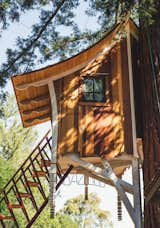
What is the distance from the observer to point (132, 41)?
22.1 feet

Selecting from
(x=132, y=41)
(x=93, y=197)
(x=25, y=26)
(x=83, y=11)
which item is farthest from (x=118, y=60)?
(x=93, y=197)

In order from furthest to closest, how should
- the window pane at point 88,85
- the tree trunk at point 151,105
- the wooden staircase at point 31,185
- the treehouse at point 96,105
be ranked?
the wooden staircase at point 31,185, the window pane at point 88,85, the treehouse at point 96,105, the tree trunk at point 151,105

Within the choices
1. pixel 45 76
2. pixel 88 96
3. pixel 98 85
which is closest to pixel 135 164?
pixel 88 96

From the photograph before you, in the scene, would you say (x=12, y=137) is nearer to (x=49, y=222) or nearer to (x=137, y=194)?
(x=49, y=222)

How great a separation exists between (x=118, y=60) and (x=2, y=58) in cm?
226

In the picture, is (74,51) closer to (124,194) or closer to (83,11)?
(83,11)

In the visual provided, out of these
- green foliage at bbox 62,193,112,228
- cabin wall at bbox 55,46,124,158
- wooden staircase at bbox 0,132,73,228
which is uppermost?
cabin wall at bbox 55,46,124,158

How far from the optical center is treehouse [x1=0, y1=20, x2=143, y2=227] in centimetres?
558

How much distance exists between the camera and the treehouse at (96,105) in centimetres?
558

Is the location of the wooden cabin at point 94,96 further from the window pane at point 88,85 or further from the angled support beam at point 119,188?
the angled support beam at point 119,188

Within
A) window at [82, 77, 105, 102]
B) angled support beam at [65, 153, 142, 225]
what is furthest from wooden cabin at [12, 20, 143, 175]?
angled support beam at [65, 153, 142, 225]

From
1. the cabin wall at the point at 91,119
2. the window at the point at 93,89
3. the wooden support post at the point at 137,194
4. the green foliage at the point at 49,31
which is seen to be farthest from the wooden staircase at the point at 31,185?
the green foliage at the point at 49,31

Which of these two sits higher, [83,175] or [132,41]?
[132,41]

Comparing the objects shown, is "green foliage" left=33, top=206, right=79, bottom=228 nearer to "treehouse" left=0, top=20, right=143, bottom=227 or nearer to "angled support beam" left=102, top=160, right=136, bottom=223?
"treehouse" left=0, top=20, right=143, bottom=227
